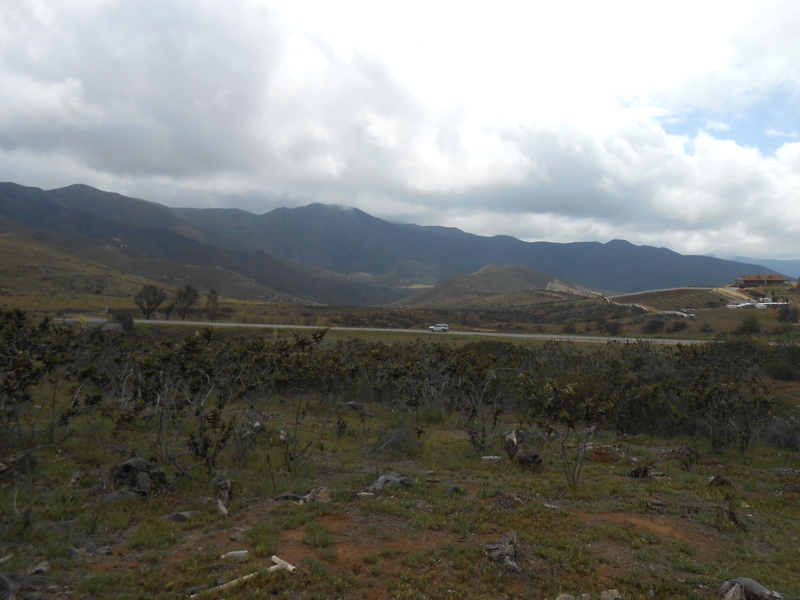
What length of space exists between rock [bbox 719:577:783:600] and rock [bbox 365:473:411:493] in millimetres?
5460

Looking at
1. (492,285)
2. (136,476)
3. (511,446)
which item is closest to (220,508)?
(136,476)

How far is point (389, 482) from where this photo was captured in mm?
9172

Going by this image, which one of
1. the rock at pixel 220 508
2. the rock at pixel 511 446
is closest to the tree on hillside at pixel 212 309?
the rock at pixel 511 446

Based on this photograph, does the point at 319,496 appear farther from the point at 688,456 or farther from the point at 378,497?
the point at 688,456

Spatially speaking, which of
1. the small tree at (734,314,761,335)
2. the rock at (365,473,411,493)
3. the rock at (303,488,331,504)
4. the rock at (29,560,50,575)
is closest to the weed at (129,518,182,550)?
the rock at (29,560,50,575)

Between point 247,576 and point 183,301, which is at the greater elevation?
point 183,301

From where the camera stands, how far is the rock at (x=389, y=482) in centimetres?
891

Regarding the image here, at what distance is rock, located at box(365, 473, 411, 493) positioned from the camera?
351 inches

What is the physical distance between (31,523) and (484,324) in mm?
57813

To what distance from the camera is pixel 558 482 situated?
33.1ft

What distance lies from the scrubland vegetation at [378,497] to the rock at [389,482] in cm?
→ 26

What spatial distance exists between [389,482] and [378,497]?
2.35 ft

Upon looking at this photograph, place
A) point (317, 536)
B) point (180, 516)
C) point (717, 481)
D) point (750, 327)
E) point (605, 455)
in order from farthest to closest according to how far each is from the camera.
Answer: point (750, 327) → point (605, 455) → point (717, 481) → point (180, 516) → point (317, 536)

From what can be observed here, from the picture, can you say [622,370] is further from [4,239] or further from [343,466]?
[4,239]
